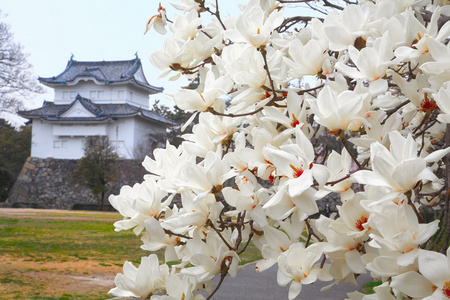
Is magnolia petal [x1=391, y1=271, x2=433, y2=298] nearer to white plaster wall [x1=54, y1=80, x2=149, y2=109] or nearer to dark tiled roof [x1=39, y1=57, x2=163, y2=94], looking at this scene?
dark tiled roof [x1=39, y1=57, x2=163, y2=94]

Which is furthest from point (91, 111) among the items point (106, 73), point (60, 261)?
point (60, 261)

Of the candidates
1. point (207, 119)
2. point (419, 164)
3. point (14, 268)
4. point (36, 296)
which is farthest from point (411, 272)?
point (14, 268)

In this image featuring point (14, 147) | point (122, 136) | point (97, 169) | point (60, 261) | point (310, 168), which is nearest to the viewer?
point (310, 168)

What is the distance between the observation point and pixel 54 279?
6.99m

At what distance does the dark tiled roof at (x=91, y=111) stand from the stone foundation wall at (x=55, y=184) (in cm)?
322

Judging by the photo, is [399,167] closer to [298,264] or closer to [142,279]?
[298,264]

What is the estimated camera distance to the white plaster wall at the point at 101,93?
4181 centimetres

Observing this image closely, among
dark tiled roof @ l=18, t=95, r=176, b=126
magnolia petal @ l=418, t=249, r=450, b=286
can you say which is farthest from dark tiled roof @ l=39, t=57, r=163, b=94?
magnolia petal @ l=418, t=249, r=450, b=286

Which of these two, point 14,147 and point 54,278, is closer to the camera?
point 54,278

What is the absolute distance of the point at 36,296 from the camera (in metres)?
5.75

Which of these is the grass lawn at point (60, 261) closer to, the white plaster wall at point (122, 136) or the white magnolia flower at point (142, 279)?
the white magnolia flower at point (142, 279)

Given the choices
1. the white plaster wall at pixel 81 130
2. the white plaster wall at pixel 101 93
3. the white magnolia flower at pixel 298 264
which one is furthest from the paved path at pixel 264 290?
the white plaster wall at pixel 101 93

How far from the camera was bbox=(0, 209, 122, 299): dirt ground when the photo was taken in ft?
19.6

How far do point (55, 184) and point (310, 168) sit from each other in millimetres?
39181
